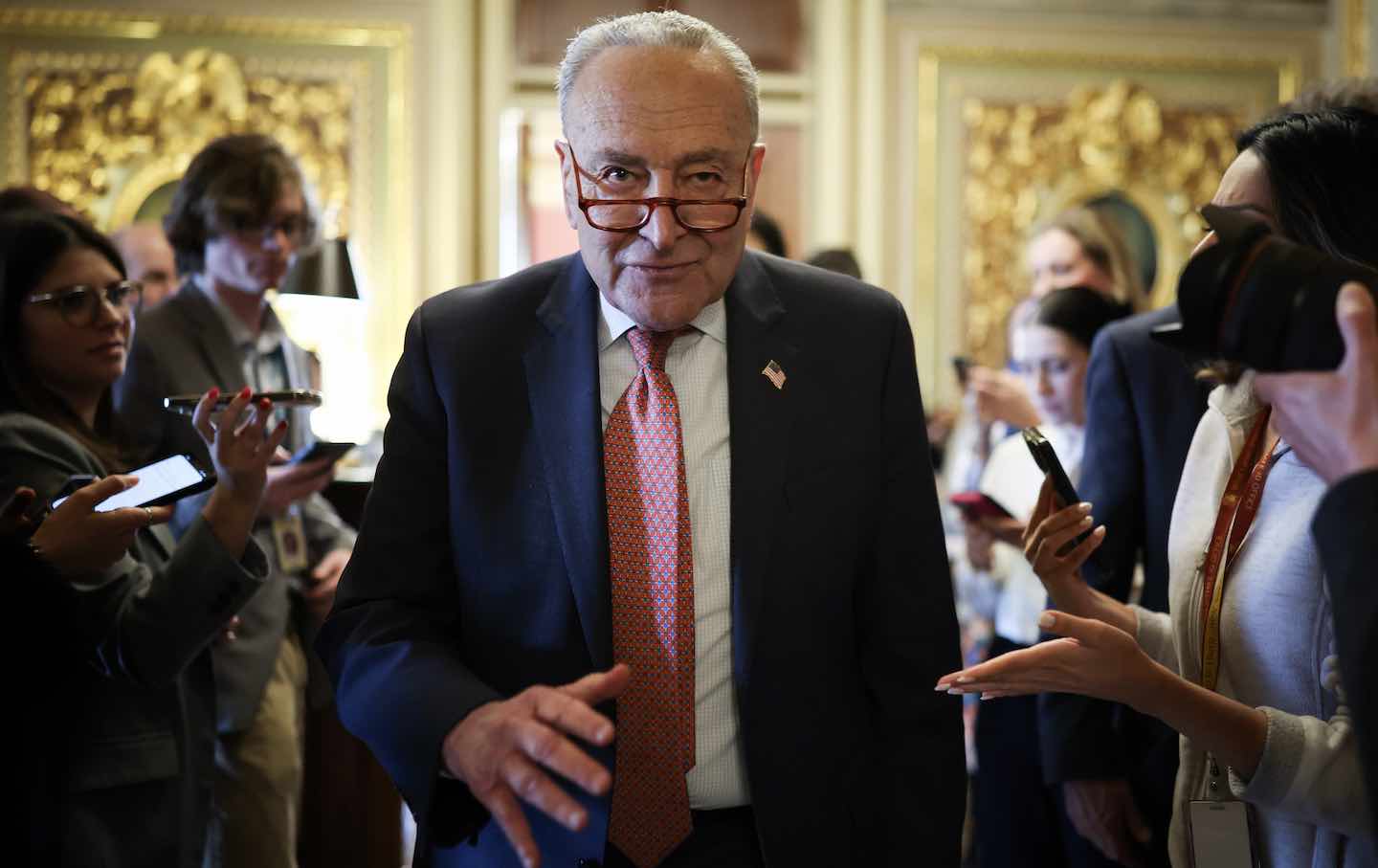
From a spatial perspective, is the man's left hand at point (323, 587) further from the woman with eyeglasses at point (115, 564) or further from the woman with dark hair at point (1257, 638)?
the woman with dark hair at point (1257, 638)

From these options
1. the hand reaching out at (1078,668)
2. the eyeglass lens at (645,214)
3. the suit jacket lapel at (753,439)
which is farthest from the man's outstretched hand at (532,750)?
the eyeglass lens at (645,214)

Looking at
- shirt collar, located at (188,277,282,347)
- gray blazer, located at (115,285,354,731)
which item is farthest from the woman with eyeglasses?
shirt collar, located at (188,277,282,347)

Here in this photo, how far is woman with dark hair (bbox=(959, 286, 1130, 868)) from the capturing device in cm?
272

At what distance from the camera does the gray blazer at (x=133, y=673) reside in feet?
6.34

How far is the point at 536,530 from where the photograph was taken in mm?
1604

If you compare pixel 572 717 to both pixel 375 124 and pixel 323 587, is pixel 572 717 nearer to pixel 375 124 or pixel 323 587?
pixel 323 587

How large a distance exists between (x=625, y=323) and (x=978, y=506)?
1059mm

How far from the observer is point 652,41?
1.61 metres

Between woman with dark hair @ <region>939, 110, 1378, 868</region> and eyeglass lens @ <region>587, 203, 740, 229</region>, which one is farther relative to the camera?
eyeglass lens @ <region>587, 203, 740, 229</region>

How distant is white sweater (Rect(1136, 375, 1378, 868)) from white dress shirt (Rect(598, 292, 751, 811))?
61 cm

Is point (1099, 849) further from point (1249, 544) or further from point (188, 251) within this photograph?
point (188, 251)

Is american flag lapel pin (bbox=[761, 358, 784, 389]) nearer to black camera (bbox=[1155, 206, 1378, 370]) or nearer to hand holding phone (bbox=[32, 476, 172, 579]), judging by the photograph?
black camera (bbox=[1155, 206, 1378, 370])

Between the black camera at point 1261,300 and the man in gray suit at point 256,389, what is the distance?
1.59m

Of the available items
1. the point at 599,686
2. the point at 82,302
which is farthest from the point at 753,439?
the point at 82,302
